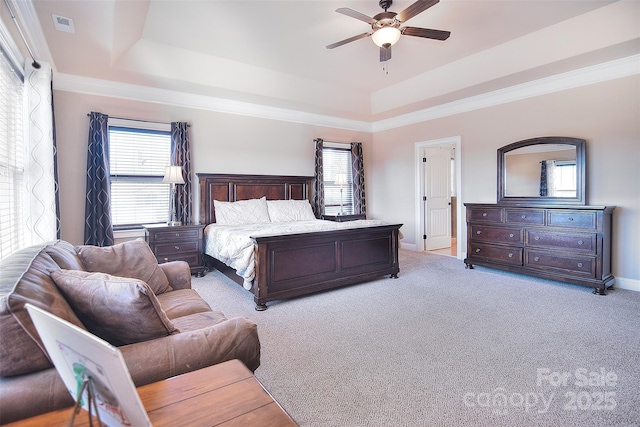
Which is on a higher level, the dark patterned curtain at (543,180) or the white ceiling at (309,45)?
the white ceiling at (309,45)

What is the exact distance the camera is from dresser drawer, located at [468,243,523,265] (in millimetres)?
4439

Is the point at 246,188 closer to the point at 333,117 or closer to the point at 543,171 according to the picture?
the point at 333,117

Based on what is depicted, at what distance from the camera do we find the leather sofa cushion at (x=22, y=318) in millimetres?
919

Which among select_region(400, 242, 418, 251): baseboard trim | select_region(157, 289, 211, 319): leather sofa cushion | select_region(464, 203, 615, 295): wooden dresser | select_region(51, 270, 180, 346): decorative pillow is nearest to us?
select_region(51, 270, 180, 346): decorative pillow

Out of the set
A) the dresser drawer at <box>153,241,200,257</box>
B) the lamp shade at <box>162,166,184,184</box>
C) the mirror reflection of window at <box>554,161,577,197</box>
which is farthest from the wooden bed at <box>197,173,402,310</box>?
the mirror reflection of window at <box>554,161,577,197</box>

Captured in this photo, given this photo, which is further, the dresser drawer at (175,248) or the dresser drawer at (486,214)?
the dresser drawer at (486,214)

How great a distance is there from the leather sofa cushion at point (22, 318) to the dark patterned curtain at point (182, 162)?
3799 mm

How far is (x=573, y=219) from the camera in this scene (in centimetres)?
391

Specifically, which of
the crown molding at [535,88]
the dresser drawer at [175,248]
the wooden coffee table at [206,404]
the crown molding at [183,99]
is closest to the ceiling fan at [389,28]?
the crown molding at [535,88]

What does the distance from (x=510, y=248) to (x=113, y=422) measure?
494 centimetres

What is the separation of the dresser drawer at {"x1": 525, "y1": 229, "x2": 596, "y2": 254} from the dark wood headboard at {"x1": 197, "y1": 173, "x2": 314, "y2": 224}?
371 cm

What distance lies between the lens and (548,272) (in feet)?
13.5

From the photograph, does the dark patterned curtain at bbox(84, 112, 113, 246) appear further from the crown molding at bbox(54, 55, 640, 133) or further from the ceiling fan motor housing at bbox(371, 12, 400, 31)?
the ceiling fan motor housing at bbox(371, 12, 400, 31)

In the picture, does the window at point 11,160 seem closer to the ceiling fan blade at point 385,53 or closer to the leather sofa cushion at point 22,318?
the leather sofa cushion at point 22,318
